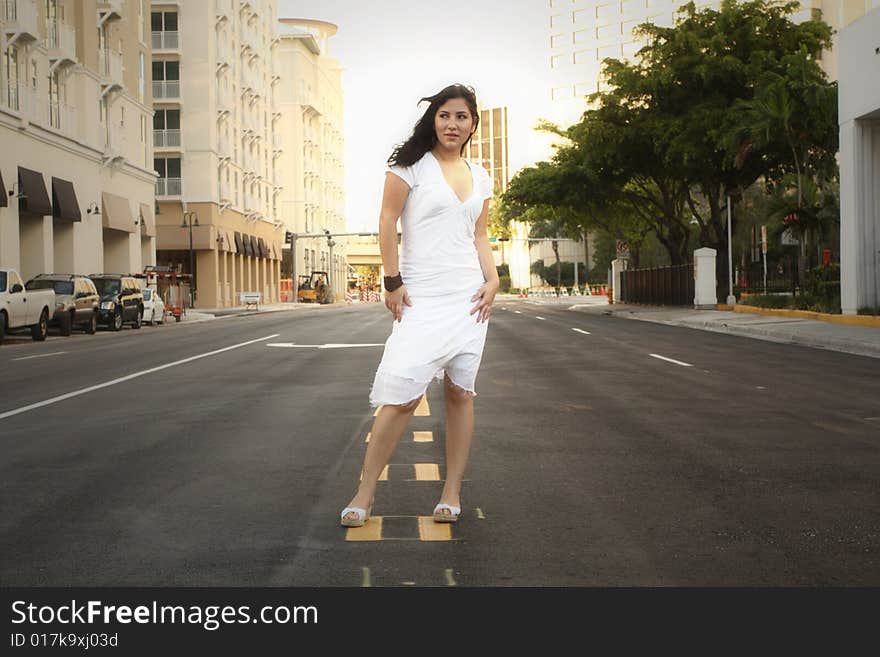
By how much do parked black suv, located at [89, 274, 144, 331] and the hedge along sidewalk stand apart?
1932 cm

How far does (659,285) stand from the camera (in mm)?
46344

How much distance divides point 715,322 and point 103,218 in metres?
28.7

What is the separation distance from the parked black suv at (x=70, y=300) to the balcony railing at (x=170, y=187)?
35.5 metres

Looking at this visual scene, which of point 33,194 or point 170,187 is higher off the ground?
point 170,187

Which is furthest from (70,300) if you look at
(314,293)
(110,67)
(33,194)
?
(314,293)

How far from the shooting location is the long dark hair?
5004 millimetres

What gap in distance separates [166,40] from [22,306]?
43375mm

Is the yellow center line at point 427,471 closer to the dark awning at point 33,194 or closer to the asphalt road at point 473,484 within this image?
the asphalt road at point 473,484

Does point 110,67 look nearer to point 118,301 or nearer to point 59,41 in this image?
point 59,41

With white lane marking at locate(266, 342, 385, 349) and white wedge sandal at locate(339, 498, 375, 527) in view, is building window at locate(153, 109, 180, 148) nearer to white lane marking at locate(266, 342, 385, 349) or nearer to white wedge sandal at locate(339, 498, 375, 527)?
white lane marking at locate(266, 342, 385, 349)

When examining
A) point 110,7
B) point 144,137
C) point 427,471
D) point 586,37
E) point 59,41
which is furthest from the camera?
point 586,37

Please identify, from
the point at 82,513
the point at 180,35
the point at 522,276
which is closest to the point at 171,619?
the point at 82,513

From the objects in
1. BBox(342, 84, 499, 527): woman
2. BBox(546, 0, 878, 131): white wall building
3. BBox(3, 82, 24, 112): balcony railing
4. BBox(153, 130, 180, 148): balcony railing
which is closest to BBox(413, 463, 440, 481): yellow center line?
BBox(342, 84, 499, 527): woman

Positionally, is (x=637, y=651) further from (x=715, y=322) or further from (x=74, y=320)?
(x=74, y=320)
